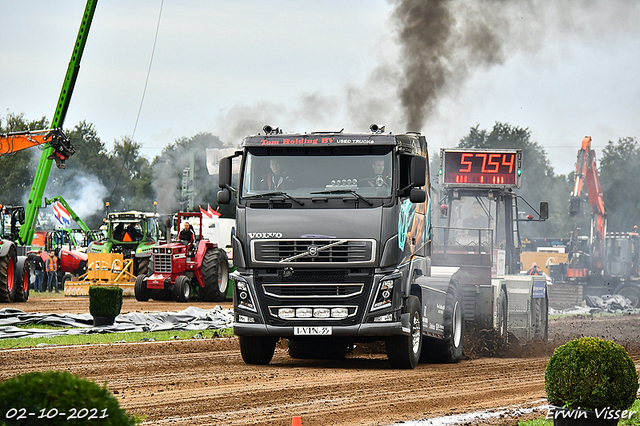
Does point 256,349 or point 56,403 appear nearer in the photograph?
point 56,403

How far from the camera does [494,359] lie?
1598 cm

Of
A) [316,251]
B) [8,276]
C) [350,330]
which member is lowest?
[350,330]

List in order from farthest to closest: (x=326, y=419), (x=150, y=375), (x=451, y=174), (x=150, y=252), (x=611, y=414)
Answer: (x=150, y=252), (x=451, y=174), (x=150, y=375), (x=326, y=419), (x=611, y=414)

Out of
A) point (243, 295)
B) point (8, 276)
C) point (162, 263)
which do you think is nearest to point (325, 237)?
point (243, 295)

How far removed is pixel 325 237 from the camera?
39.5 feet

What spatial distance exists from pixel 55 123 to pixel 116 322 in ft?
35.2

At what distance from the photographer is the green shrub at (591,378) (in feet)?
22.5

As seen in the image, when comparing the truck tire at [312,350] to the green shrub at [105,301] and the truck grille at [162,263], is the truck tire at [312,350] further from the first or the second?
the truck grille at [162,263]

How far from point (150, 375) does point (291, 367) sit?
2.49 meters

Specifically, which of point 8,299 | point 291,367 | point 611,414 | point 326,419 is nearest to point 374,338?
point 291,367

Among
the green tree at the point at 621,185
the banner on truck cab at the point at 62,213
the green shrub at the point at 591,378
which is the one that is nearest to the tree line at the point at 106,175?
the banner on truck cab at the point at 62,213

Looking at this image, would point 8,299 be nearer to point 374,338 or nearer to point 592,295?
point 374,338

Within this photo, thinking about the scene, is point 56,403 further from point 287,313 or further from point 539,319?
point 539,319

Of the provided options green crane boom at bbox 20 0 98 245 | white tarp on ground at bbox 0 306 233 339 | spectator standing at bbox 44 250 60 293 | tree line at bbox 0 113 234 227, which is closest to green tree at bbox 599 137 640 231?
tree line at bbox 0 113 234 227
